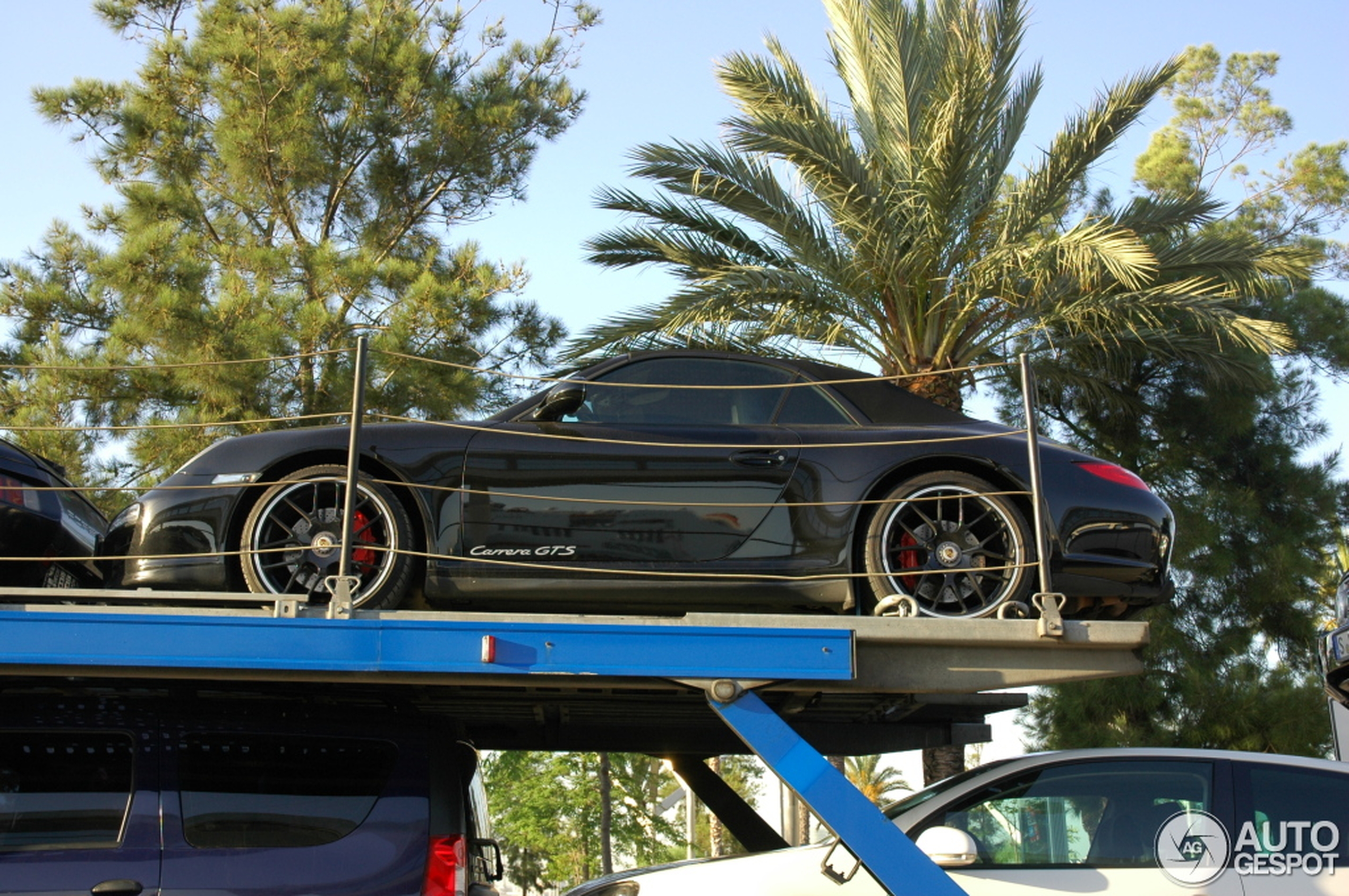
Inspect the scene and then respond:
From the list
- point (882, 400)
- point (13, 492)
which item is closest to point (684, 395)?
point (882, 400)

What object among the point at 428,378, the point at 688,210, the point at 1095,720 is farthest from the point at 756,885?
the point at 1095,720

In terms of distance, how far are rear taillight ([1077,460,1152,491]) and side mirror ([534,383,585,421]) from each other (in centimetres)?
206

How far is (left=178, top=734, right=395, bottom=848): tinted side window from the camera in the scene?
3.91 meters

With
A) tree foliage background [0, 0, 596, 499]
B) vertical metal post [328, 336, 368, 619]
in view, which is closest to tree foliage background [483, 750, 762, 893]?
tree foliage background [0, 0, 596, 499]

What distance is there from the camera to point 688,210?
37.5 ft

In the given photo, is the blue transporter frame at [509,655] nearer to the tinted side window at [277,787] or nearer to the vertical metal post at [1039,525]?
the tinted side window at [277,787]

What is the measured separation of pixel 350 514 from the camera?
416cm

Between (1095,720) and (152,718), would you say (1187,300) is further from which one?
(152,718)

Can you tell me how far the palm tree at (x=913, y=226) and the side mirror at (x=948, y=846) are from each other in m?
6.29

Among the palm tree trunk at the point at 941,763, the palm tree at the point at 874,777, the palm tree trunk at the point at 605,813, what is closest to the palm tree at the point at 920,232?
the palm tree trunk at the point at 941,763

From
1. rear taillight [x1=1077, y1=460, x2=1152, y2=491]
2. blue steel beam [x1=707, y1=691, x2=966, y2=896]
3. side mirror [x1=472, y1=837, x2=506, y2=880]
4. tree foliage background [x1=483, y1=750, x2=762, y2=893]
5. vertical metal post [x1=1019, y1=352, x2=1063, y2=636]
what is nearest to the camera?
blue steel beam [x1=707, y1=691, x2=966, y2=896]

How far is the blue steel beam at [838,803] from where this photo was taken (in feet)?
Answer: 12.0

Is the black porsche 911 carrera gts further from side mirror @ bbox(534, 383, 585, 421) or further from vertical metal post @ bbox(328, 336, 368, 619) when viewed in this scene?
vertical metal post @ bbox(328, 336, 368, 619)

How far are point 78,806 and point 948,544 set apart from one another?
320 centimetres
